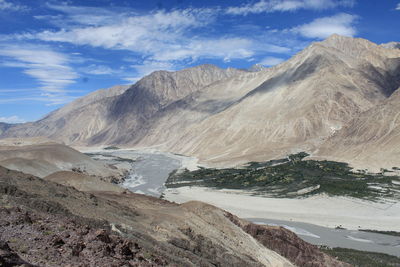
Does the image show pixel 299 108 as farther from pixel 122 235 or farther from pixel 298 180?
pixel 122 235

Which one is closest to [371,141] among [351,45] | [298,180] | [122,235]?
[298,180]

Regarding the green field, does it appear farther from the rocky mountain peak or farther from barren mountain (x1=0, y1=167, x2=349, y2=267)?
the rocky mountain peak

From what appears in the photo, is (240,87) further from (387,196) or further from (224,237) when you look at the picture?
(224,237)

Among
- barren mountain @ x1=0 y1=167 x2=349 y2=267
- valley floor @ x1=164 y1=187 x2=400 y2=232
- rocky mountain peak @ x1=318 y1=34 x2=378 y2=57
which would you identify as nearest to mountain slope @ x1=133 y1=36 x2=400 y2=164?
rocky mountain peak @ x1=318 y1=34 x2=378 y2=57

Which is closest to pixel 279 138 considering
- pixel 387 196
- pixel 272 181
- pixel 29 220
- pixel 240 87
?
pixel 272 181

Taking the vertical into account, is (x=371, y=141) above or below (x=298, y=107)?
below
